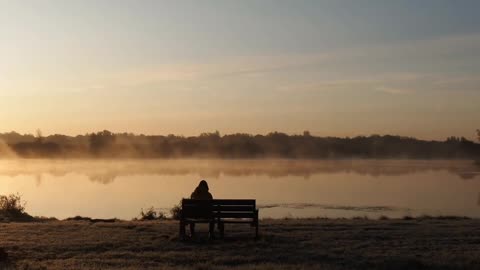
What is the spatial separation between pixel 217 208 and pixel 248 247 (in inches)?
76.1

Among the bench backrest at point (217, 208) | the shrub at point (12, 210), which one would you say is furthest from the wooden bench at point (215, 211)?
the shrub at point (12, 210)

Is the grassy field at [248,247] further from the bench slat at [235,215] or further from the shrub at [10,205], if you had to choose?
the shrub at [10,205]

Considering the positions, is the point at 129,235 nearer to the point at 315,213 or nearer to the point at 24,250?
the point at 24,250

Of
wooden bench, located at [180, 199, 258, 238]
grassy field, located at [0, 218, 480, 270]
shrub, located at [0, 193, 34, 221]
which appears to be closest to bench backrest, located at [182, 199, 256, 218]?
wooden bench, located at [180, 199, 258, 238]

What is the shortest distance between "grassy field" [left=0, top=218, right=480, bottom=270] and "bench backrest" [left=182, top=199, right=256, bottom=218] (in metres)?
0.61

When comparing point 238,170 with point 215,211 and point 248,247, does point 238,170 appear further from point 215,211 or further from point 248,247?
point 248,247

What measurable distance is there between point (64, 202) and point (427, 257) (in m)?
33.0

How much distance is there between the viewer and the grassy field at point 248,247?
480 inches

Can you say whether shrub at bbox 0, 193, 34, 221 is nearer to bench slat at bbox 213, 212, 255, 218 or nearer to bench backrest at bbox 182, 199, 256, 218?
bench backrest at bbox 182, 199, 256, 218

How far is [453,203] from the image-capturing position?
3906 centimetres

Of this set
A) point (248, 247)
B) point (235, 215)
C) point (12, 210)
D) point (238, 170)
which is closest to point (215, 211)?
point (235, 215)

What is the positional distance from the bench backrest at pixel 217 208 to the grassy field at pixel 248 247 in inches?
23.9

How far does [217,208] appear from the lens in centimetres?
1587

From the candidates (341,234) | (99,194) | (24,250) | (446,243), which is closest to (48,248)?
(24,250)
